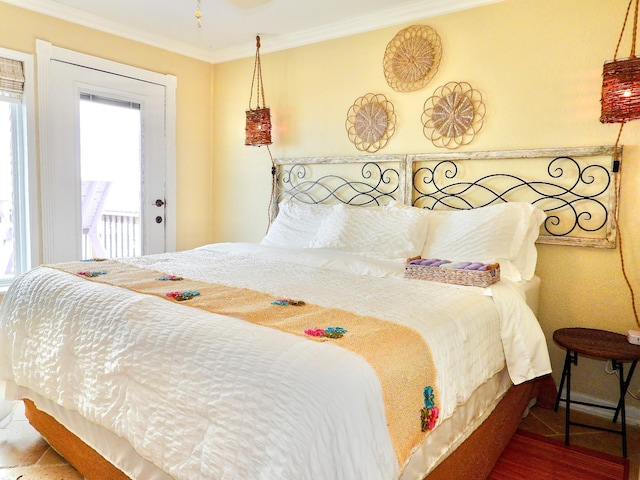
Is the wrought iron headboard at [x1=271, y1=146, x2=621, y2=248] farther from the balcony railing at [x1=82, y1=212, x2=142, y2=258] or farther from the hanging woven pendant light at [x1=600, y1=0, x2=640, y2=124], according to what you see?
the balcony railing at [x1=82, y1=212, x2=142, y2=258]

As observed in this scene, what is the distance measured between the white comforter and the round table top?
32 cm

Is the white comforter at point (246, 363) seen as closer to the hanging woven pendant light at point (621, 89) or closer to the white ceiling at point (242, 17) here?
the hanging woven pendant light at point (621, 89)

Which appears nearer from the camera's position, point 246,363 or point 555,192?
point 246,363

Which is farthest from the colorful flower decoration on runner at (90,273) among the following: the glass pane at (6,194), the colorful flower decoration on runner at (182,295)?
the glass pane at (6,194)

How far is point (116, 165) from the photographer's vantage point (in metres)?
3.73

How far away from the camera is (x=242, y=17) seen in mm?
3326

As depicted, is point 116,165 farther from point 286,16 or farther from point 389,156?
point 389,156

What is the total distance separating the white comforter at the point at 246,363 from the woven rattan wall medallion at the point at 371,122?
1262mm

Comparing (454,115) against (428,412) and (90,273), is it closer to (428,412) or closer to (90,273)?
(428,412)

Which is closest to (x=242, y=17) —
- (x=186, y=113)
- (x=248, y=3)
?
(x=248, y=3)

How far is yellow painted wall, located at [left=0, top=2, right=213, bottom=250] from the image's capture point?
11.5ft

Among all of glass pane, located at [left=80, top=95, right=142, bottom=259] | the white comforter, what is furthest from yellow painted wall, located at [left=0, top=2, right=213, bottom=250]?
the white comforter

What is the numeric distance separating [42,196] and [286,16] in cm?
224

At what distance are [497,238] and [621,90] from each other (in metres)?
0.91
